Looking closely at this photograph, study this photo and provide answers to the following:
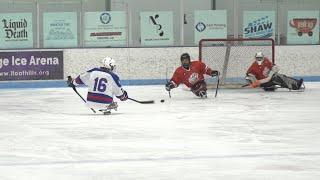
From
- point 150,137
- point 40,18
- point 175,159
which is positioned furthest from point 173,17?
point 175,159

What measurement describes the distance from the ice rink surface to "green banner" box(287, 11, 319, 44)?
488 centimetres

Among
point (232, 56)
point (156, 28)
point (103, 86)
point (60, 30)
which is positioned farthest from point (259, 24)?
point (103, 86)

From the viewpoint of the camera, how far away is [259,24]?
15.4 m

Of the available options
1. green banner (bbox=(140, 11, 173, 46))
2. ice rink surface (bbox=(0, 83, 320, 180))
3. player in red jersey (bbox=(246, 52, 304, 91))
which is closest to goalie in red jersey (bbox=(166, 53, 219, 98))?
ice rink surface (bbox=(0, 83, 320, 180))

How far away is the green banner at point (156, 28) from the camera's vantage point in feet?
49.9

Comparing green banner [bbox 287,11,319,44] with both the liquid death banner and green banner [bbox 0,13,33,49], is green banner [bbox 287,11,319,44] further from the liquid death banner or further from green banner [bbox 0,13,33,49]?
green banner [bbox 0,13,33,49]

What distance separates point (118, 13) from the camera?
1529cm

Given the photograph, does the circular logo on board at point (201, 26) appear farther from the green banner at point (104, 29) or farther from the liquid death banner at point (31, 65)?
the liquid death banner at point (31, 65)

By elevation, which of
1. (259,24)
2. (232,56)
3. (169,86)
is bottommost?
(169,86)

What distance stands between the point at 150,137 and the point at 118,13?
29.7ft

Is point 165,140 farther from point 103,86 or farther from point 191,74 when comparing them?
point 191,74

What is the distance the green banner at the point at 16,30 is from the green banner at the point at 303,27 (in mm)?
5362

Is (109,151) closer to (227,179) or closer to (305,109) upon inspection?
(227,179)

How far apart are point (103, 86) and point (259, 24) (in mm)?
7456
